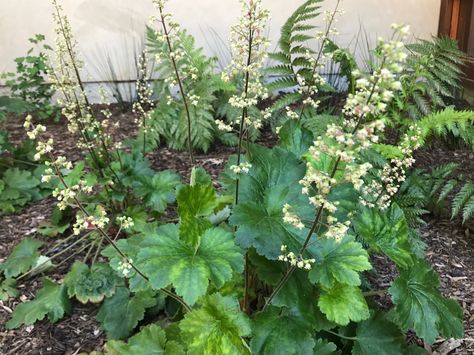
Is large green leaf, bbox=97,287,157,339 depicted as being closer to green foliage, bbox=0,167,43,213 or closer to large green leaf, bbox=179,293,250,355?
large green leaf, bbox=179,293,250,355

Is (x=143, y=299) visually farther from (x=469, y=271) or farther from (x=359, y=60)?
(x=359, y=60)

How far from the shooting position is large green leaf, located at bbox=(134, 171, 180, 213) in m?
2.29

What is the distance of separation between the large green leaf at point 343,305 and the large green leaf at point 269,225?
26cm

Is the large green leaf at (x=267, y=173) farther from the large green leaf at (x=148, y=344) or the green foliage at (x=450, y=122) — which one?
the green foliage at (x=450, y=122)

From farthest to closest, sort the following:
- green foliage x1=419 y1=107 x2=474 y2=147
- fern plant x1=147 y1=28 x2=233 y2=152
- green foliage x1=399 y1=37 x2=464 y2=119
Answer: fern plant x1=147 y1=28 x2=233 y2=152 → green foliage x1=399 y1=37 x2=464 y2=119 → green foliage x1=419 y1=107 x2=474 y2=147

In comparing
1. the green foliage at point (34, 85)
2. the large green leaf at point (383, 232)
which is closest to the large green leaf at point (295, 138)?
the large green leaf at point (383, 232)

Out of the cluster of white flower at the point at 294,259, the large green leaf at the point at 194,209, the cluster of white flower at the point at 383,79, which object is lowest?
the cluster of white flower at the point at 294,259

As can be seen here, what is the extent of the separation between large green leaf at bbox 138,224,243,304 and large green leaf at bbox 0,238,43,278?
3.53ft

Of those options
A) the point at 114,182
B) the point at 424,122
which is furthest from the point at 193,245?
the point at 424,122

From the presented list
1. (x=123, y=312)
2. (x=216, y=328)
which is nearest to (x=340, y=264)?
(x=216, y=328)

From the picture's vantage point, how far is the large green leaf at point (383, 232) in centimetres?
166

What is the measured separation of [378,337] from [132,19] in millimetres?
3296

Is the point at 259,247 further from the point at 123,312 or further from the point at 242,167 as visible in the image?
the point at 123,312

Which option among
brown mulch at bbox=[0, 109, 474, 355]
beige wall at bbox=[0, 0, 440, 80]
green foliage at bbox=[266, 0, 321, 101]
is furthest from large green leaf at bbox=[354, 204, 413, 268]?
beige wall at bbox=[0, 0, 440, 80]
